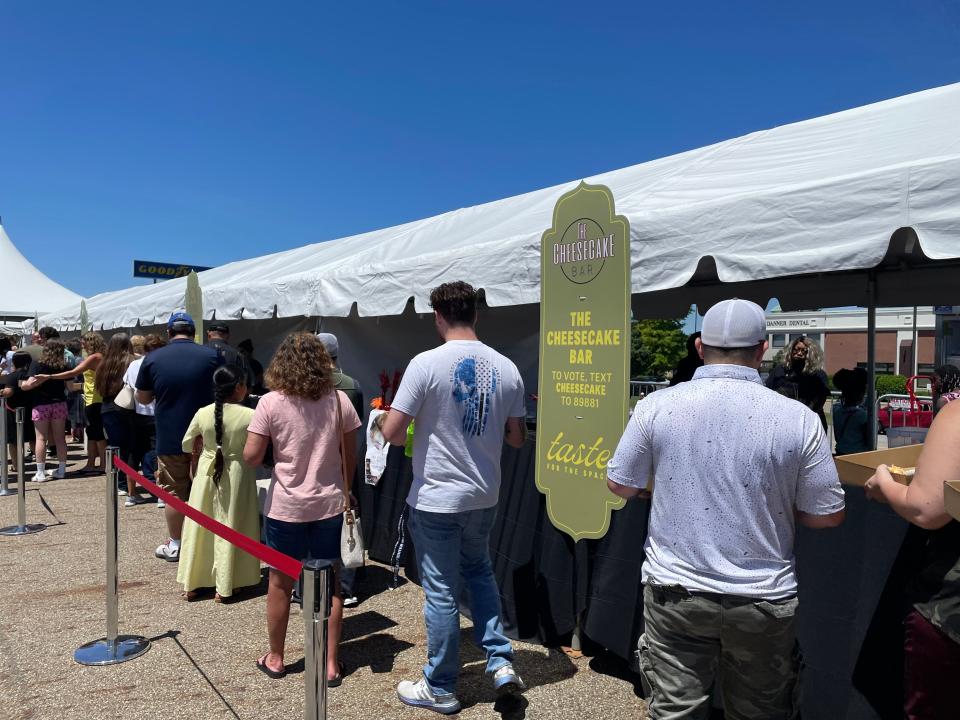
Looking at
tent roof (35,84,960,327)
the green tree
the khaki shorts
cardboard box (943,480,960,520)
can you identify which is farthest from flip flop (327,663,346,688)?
the green tree

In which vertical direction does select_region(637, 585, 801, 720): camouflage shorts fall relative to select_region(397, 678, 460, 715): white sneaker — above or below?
above

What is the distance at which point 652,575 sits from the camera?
2057 mm

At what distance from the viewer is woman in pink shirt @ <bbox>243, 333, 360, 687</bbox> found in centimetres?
338

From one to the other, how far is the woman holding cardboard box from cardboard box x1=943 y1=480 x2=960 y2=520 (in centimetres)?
8

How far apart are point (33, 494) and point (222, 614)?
5.10 m

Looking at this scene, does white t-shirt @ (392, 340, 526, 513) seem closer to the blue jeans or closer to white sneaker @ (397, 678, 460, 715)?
the blue jeans

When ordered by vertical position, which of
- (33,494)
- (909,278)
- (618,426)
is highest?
(909,278)

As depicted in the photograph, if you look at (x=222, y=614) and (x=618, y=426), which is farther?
(x=222, y=614)

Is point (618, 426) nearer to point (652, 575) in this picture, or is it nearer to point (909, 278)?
point (652, 575)

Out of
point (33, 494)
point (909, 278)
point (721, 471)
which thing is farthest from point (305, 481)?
point (33, 494)

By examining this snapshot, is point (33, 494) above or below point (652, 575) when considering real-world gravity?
below

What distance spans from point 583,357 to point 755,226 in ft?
3.21

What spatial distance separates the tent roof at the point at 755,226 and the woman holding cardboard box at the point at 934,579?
1.17 meters

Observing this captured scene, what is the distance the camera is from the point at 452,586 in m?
3.03
